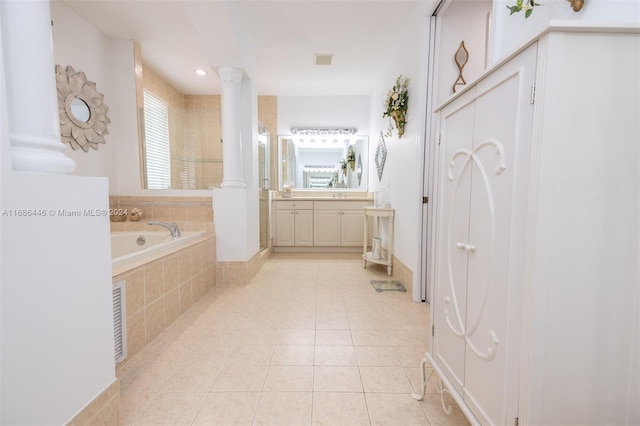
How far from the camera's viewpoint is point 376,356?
4.98ft

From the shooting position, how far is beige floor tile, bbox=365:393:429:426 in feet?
3.57

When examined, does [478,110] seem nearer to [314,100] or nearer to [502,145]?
[502,145]

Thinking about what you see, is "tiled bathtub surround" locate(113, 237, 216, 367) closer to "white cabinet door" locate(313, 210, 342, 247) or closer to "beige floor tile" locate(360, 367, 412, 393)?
"beige floor tile" locate(360, 367, 412, 393)

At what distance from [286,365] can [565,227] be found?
135cm

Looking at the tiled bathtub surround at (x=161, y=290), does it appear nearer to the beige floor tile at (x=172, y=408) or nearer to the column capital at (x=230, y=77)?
the beige floor tile at (x=172, y=408)

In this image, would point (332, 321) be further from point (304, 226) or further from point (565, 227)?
point (304, 226)

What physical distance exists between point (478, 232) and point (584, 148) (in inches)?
12.9

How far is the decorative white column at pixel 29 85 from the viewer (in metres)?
0.77

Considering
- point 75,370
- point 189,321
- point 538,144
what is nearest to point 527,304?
point 538,144

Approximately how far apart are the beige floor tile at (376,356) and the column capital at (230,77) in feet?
8.47

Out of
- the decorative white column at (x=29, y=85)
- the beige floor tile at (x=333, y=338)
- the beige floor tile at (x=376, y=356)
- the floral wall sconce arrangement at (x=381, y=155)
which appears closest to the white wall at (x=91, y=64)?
the decorative white column at (x=29, y=85)

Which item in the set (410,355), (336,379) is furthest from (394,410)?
(410,355)

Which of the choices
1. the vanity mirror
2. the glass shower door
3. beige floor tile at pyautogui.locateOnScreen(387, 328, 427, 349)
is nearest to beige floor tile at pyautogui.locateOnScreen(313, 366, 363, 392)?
beige floor tile at pyautogui.locateOnScreen(387, 328, 427, 349)

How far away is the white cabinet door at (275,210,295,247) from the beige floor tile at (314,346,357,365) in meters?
2.65
